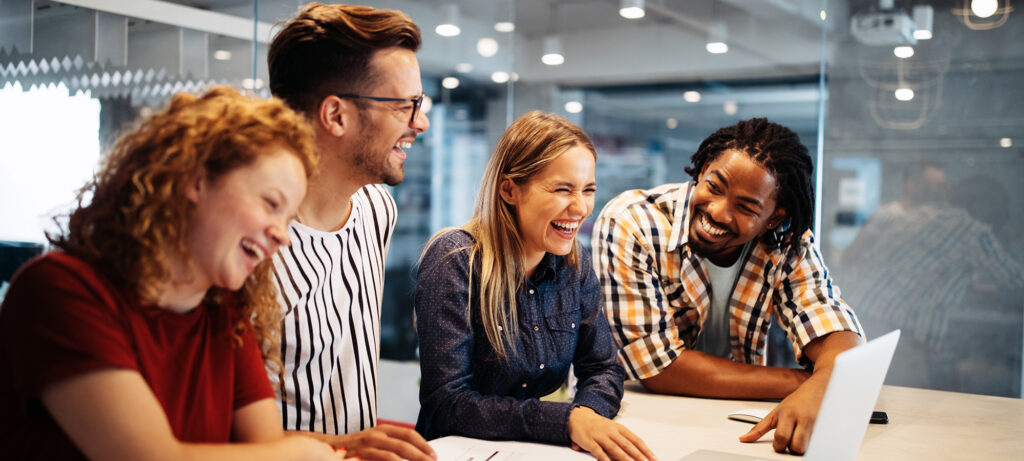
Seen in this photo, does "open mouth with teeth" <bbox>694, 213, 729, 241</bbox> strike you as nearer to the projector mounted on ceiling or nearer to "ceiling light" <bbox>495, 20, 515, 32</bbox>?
the projector mounted on ceiling

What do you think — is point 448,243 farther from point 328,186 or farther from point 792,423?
point 792,423

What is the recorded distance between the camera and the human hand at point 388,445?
1295mm

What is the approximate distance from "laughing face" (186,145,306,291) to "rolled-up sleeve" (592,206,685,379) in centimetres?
121

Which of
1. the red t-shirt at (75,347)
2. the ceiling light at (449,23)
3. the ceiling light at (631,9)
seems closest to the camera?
the red t-shirt at (75,347)

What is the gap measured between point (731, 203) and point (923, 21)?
81.8 inches

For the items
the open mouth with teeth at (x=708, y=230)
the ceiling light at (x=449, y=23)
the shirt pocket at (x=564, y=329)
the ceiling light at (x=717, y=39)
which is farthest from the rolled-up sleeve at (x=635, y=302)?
the ceiling light at (x=717, y=39)

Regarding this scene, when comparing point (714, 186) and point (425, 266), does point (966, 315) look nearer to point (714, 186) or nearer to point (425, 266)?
point (714, 186)

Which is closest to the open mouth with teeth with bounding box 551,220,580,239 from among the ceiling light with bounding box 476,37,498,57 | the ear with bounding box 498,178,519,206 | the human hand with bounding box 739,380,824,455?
the ear with bounding box 498,178,519,206

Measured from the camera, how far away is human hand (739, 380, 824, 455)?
5.08 ft

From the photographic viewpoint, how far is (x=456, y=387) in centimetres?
158

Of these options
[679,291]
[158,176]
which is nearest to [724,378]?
[679,291]

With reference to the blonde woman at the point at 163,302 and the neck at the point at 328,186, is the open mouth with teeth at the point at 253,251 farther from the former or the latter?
the neck at the point at 328,186

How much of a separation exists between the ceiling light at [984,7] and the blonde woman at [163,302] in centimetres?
328

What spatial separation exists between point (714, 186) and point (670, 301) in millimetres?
330
